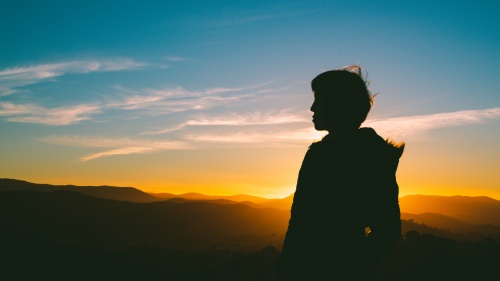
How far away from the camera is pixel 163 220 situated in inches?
1566

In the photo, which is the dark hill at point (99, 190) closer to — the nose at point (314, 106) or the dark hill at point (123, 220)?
the dark hill at point (123, 220)

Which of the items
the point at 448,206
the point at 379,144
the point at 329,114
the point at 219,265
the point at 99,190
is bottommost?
the point at 448,206

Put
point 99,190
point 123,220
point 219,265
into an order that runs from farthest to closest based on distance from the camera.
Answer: point 99,190
point 123,220
point 219,265

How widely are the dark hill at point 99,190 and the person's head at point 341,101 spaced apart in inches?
3958

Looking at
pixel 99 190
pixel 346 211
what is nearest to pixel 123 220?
pixel 346 211

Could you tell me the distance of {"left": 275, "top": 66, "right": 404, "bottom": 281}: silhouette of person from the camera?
71.0 inches

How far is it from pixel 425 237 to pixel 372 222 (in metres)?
14.6

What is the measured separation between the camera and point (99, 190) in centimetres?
10744

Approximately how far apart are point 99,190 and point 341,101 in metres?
115

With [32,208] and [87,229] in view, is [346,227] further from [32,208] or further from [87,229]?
[32,208]

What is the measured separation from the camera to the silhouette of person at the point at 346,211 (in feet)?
5.91

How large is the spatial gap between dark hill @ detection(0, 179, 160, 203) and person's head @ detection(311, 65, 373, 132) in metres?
101

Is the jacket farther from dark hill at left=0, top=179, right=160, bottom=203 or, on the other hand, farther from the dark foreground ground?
dark hill at left=0, top=179, right=160, bottom=203

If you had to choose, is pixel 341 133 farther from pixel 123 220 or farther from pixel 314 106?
pixel 123 220
